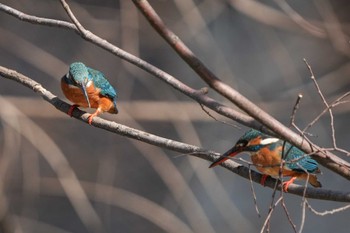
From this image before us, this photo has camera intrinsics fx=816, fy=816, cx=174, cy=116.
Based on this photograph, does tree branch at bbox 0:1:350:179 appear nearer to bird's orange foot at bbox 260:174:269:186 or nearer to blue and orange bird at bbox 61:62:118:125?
bird's orange foot at bbox 260:174:269:186

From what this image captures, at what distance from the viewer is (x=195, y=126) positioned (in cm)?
634

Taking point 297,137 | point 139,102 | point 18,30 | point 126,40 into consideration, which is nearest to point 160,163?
point 139,102

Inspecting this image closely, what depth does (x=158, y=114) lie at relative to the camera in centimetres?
596

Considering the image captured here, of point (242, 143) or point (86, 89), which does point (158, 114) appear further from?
point (242, 143)

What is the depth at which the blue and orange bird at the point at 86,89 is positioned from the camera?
3654 millimetres

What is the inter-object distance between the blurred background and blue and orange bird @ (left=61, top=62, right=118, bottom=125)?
1484 millimetres

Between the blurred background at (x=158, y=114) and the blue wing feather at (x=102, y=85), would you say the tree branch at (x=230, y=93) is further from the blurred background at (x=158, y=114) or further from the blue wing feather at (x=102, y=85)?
the blurred background at (x=158, y=114)

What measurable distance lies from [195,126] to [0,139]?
1489mm

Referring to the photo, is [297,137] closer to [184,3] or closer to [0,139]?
[184,3]

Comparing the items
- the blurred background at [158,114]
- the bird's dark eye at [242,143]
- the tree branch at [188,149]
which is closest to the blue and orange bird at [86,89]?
the tree branch at [188,149]

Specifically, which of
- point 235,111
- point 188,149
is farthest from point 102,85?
point 235,111

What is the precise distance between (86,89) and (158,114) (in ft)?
7.43

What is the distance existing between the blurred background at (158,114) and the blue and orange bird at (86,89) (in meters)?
1.48

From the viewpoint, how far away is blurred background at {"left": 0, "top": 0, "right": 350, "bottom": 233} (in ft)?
18.5
